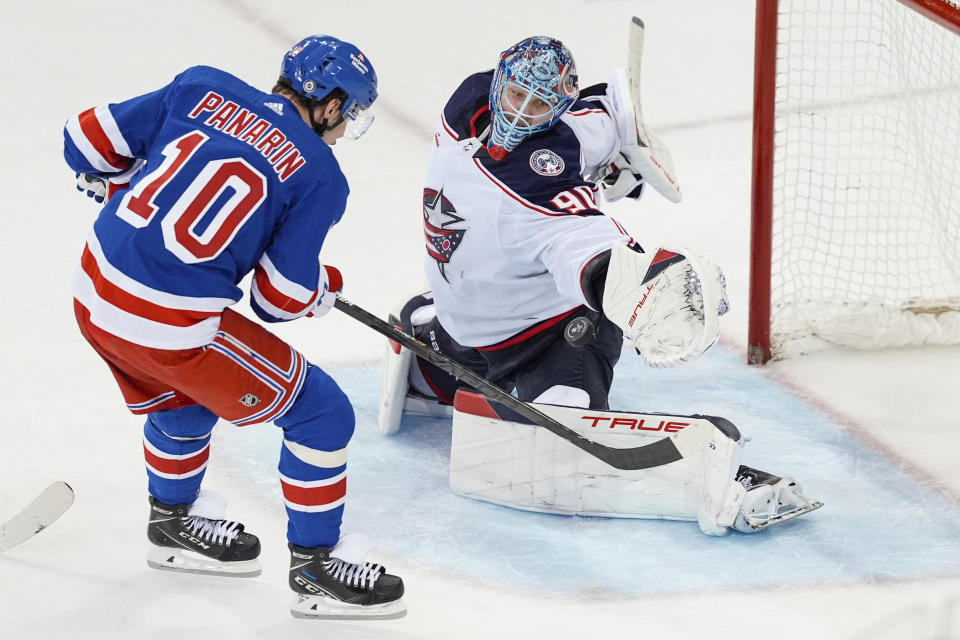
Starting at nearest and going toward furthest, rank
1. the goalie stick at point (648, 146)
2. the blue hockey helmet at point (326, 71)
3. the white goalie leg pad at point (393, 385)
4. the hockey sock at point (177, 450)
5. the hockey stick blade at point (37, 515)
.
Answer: the blue hockey helmet at point (326, 71) < the hockey sock at point (177, 450) < the hockey stick blade at point (37, 515) < the goalie stick at point (648, 146) < the white goalie leg pad at point (393, 385)

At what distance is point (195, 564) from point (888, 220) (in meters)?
2.50

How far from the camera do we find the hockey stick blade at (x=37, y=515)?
8.81 feet

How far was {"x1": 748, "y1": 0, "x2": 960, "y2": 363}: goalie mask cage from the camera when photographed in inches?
139

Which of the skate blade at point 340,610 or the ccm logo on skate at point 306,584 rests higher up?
the ccm logo on skate at point 306,584

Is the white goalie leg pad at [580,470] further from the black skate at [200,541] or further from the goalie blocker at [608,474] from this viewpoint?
the black skate at [200,541]

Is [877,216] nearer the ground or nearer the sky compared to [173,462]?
nearer the sky

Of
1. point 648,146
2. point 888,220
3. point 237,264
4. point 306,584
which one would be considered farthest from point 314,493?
point 888,220

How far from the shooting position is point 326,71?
7.61ft

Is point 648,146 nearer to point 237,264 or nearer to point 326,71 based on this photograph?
point 326,71

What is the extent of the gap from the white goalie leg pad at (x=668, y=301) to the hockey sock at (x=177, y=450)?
0.81 metres

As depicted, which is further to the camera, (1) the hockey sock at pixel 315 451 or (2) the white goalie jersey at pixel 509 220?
(2) the white goalie jersey at pixel 509 220

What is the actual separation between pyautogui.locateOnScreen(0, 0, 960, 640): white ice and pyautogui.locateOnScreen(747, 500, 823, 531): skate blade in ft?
0.09

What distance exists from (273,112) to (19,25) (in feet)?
12.3

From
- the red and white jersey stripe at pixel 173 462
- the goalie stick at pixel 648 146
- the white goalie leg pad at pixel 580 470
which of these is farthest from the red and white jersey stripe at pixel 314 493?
the goalie stick at pixel 648 146
